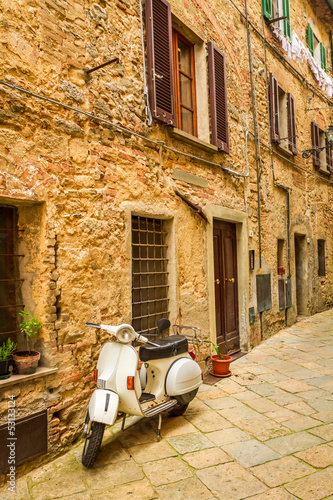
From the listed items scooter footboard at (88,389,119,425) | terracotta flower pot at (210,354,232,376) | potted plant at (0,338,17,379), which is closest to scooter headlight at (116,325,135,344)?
scooter footboard at (88,389,119,425)

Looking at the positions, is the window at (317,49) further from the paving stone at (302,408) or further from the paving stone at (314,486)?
the paving stone at (314,486)

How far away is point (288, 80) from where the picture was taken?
27.3 feet

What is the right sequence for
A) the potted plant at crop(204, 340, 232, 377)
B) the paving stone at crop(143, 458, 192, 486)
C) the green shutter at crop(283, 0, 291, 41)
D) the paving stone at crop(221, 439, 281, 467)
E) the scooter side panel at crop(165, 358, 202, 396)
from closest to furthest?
the paving stone at crop(143, 458, 192, 486) < the paving stone at crop(221, 439, 281, 467) < the scooter side panel at crop(165, 358, 202, 396) < the potted plant at crop(204, 340, 232, 377) < the green shutter at crop(283, 0, 291, 41)

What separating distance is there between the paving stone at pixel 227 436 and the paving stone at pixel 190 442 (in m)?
0.06

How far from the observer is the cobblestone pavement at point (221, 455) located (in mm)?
2486

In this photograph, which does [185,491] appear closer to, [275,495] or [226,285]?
[275,495]

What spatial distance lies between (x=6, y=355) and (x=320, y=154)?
31.7 ft

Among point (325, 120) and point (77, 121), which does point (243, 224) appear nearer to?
point (77, 121)

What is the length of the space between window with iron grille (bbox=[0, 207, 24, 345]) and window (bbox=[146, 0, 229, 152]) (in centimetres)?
204

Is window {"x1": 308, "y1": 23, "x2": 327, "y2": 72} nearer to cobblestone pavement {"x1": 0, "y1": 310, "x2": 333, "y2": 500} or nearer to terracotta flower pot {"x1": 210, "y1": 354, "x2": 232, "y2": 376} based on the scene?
terracotta flower pot {"x1": 210, "y1": 354, "x2": 232, "y2": 376}

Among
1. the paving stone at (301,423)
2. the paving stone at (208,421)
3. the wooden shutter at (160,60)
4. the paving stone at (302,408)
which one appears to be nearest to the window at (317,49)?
the wooden shutter at (160,60)

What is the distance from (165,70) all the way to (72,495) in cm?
422

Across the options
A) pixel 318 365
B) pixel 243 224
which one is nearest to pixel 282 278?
pixel 243 224

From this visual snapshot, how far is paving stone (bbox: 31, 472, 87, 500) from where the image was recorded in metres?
2.47
